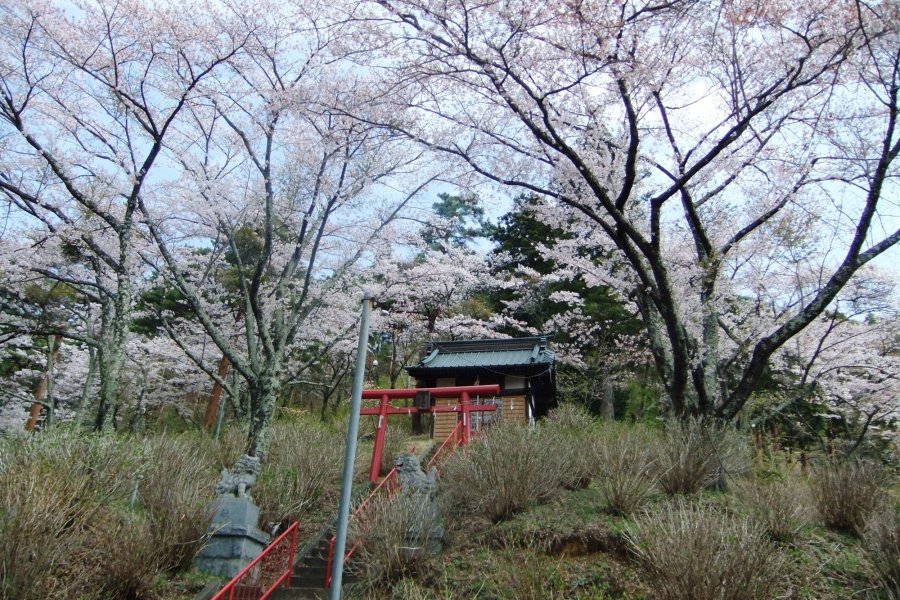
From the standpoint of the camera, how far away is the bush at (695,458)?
7461 millimetres

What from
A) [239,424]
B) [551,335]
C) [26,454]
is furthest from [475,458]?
[551,335]

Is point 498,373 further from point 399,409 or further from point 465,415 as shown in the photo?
point 399,409

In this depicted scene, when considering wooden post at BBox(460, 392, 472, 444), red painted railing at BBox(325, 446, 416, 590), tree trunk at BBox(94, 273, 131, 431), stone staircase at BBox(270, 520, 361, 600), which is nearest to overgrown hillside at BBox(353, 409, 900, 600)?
red painted railing at BBox(325, 446, 416, 590)

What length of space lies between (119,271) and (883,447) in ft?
69.7

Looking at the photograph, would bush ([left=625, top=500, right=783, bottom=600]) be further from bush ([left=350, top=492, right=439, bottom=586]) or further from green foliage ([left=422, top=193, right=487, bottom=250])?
green foliage ([left=422, top=193, right=487, bottom=250])

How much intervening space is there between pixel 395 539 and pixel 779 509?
13.6 feet

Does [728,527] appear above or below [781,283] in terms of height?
below

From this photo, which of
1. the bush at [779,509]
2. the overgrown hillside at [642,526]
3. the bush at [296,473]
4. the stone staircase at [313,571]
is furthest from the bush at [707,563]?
the bush at [296,473]

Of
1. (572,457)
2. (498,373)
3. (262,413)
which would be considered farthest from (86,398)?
(498,373)

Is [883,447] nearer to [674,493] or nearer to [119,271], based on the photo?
[674,493]

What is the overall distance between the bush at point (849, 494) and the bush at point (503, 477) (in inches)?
122

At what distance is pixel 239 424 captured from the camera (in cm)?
1302

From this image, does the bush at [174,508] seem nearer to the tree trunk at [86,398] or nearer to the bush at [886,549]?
the tree trunk at [86,398]

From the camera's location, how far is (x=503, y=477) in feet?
24.7
